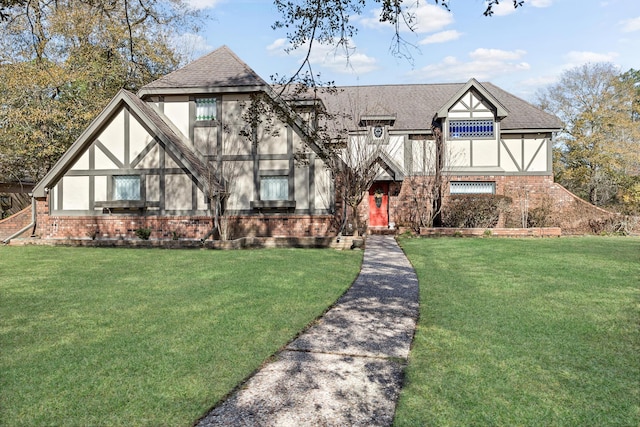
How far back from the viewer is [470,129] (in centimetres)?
2162

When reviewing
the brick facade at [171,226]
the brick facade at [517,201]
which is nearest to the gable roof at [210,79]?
the brick facade at [171,226]

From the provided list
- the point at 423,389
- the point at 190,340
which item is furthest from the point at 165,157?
the point at 423,389

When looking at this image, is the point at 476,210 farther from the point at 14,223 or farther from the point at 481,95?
the point at 14,223

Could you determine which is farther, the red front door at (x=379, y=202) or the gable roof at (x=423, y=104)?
the red front door at (x=379, y=202)

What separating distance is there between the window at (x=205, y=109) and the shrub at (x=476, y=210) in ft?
37.3

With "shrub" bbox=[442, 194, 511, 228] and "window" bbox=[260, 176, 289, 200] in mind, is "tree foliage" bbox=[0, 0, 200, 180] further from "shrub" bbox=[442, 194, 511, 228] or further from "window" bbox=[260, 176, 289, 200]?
"shrub" bbox=[442, 194, 511, 228]

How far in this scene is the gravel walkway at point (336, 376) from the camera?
3.29 meters

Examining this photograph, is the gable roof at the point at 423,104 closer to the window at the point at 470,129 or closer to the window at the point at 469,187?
the window at the point at 470,129

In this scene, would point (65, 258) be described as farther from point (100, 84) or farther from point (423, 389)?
point (100, 84)

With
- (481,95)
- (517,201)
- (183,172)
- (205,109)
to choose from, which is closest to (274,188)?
(183,172)

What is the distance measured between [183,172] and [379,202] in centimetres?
1013

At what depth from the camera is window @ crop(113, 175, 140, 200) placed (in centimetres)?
1616

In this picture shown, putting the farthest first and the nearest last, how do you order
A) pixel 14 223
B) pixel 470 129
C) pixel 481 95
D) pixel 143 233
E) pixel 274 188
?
pixel 470 129
pixel 481 95
pixel 14 223
pixel 274 188
pixel 143 233

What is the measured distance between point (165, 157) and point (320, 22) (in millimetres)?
10877
